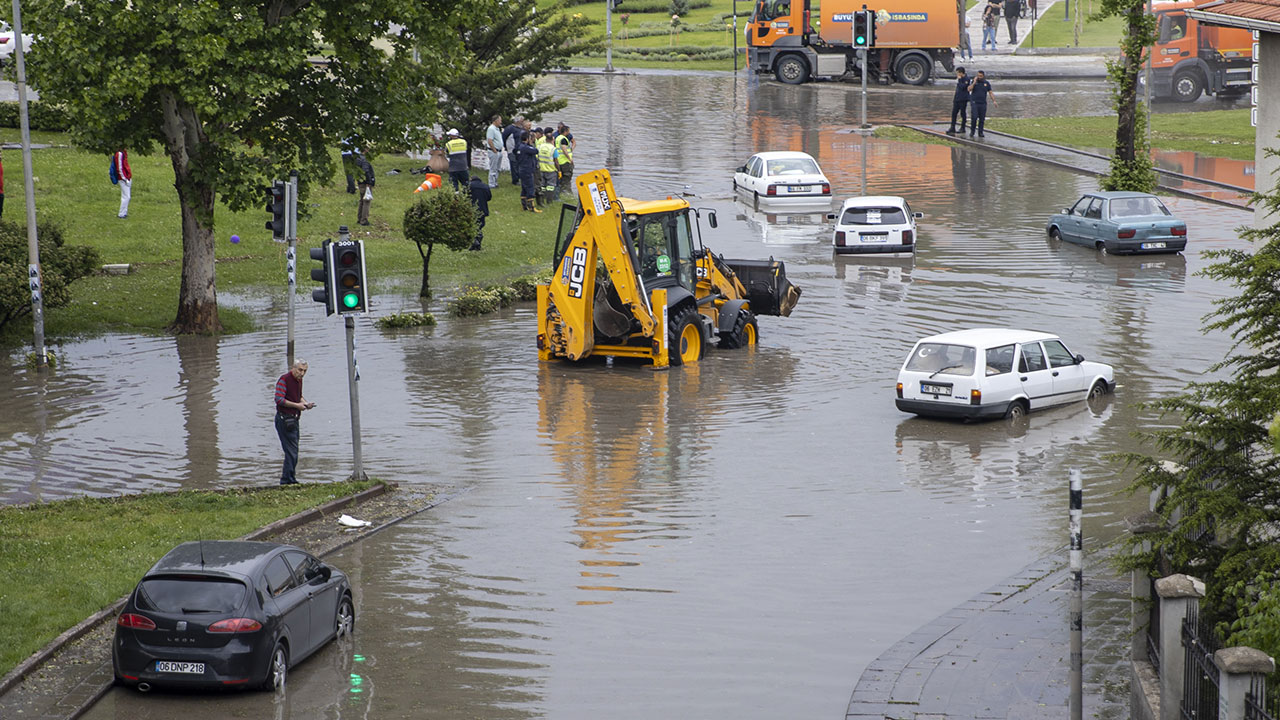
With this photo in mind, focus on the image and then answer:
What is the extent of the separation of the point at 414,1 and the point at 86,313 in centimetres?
871

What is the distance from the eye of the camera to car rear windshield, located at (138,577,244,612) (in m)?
12.0

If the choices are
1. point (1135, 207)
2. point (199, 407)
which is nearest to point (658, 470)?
point (199, 407)

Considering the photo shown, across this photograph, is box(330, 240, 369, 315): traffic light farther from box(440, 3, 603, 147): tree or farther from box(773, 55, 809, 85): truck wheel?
box(773, 55, 809, 85): truck wheel

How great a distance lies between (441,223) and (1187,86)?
4225cm

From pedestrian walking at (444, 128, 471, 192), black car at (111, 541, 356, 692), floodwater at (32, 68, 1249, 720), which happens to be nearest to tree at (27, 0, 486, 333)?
floodwater at (32, 68, 1249, 720)

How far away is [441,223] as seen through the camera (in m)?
30.9

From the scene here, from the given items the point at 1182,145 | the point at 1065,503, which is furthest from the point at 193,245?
the point at 1182,145

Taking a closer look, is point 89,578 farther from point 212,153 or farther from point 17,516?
point 212,153

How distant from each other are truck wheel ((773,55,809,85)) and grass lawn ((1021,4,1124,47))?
1678 cm

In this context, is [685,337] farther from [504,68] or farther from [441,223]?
[504,68]

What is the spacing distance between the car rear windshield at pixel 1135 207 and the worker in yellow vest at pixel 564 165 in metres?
14.9

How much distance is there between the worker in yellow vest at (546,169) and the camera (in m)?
41.0

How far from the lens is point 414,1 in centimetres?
2681

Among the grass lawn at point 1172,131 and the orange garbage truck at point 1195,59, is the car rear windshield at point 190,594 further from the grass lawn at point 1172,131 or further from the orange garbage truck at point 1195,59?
the orange garbage truck at point 1195,59
